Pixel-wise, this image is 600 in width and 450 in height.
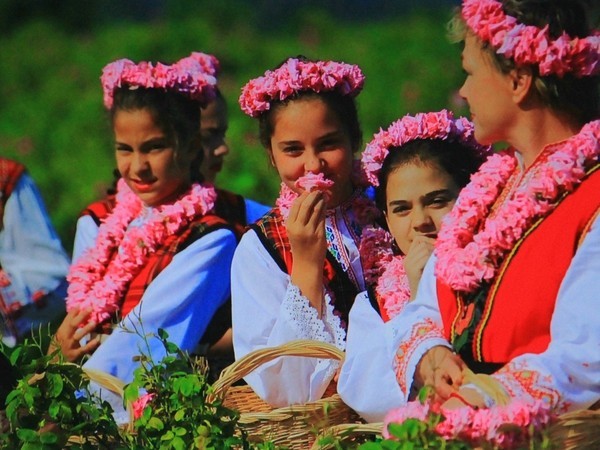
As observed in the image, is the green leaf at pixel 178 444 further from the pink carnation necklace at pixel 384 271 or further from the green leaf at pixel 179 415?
the pink carnation necklace at pixel 384 271

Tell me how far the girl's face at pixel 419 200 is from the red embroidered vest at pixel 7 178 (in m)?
1.87

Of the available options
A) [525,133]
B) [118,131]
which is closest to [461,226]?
[525,133]

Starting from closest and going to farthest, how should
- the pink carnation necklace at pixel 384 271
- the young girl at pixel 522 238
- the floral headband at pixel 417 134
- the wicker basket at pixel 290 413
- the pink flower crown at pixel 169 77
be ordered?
1. the young girl at pixel 522 238
2. the wicker basket at pixel 290 413
3. the pink carnation necklace at pixel 384 271
4. the floral headband at pixel 417 134
5. the pink flower crown at pixel 169 77

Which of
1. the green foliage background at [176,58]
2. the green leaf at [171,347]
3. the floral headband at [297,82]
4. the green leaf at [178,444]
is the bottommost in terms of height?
the green leaf at [178,444]

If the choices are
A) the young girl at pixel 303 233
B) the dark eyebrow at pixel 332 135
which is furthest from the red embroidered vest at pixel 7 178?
the dark eyebrow at pixel 332 135

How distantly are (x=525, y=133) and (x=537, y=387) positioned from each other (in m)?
0.67

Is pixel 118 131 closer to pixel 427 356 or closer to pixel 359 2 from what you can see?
pixel 427 356

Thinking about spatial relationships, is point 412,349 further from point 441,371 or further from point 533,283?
point 533,283

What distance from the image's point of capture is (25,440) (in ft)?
10.4

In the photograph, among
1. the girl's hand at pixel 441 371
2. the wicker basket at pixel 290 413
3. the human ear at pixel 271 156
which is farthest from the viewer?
the human ear at pixel 271 156

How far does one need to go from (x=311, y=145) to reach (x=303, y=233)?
0.31m

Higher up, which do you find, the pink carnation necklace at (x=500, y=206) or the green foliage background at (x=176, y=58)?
the green foliage background at (x=176, y=58)

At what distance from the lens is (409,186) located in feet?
12.8

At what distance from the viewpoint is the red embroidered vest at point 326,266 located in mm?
4008
